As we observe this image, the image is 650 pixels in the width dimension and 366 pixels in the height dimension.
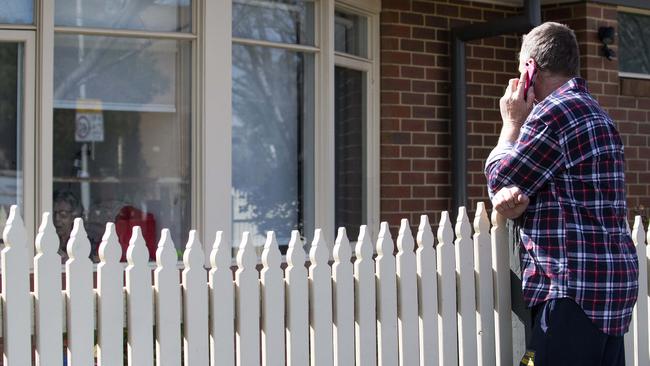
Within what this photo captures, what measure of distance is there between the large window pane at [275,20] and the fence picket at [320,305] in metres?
2.75

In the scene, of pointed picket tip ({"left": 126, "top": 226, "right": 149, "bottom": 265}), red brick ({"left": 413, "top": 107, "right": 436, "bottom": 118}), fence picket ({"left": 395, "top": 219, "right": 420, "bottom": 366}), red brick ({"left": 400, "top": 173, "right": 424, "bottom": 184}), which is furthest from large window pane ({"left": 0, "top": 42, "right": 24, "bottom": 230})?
red brick ({"left": 413, "top": 107, "right": 436, "bottom": 118})

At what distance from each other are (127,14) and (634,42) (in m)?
4.16

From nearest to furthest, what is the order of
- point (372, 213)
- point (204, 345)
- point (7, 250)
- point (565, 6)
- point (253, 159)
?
point (7, 250)
point (204, 345)
point (253, 159)
point (372, 213)
point (565, 6)

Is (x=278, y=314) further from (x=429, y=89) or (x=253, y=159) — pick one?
(x=429, y=89)

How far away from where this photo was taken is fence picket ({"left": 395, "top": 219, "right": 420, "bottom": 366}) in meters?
3.70

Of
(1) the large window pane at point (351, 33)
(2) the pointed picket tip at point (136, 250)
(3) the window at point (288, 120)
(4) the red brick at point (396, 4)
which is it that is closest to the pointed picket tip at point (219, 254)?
(2) the pointed picket tip at point (136, 250)

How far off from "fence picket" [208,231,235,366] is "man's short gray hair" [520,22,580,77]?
129 centimetres

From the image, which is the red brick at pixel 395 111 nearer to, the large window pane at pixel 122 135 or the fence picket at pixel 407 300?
the large window pane at pixel 122 135

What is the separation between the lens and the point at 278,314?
11.2 ft

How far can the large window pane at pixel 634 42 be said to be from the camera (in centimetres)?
737

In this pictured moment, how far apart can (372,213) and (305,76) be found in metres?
1.15

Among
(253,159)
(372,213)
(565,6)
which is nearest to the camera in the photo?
(253,159)

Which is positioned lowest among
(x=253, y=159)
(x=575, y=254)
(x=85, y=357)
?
(x=85, y=357)

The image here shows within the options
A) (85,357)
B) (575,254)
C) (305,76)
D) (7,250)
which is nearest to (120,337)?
(85,357)
